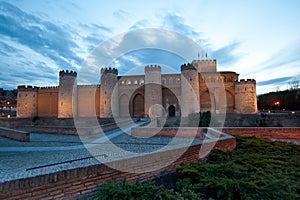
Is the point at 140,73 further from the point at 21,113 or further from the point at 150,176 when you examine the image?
the point at 150,176

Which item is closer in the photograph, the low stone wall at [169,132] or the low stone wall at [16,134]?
the low stone wall at [16,134]

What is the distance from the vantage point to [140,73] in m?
28.5

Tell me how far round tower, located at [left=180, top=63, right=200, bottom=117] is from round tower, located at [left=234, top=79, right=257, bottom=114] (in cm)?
601

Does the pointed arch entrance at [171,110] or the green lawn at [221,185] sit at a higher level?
the pointed arch entrance at [171,110]

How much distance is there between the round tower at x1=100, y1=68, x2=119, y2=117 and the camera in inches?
1035

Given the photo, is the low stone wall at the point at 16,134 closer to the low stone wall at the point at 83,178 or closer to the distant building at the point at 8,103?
the low stone wall at the point at 83,178

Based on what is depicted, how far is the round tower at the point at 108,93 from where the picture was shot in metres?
26.3

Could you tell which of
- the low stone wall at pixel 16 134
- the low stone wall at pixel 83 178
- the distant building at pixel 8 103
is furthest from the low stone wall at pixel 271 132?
the distant building at pixel 8 103

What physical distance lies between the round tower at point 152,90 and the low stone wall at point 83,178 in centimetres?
2043

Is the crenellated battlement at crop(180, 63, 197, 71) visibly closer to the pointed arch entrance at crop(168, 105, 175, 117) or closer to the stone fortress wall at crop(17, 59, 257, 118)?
the stone fortress wall at crop(17, 59, 257, 118)

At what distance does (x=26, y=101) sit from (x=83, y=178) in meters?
32.4

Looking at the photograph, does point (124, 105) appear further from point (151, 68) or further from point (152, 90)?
point (151, 68)

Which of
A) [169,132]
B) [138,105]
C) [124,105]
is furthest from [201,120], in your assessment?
[124,105]

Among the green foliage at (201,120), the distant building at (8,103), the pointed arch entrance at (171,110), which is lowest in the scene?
the green foliage at (201,120)
